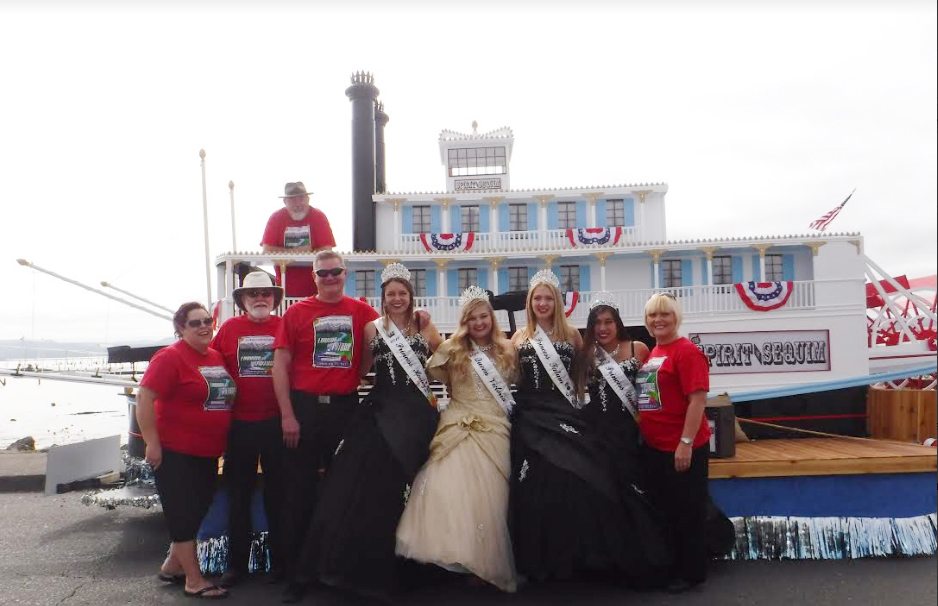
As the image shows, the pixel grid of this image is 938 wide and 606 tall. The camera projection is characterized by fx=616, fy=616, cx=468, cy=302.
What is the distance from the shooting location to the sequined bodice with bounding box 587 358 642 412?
13.7ft

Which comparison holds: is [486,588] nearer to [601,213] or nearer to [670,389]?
[670,389]

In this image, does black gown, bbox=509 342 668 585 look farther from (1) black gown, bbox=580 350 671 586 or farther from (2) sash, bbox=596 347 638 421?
(2) sash, bbox=596 347 638 421

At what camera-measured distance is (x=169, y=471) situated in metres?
3.92

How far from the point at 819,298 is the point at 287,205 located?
12.8 m

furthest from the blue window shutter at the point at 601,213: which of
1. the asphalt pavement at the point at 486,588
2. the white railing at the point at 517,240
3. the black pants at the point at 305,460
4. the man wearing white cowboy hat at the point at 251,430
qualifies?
the black pants at the point at 305,460

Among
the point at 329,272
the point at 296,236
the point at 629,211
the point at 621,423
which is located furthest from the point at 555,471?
the point at 629,211

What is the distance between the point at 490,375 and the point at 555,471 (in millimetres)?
741

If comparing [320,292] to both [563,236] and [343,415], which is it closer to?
[343,415]

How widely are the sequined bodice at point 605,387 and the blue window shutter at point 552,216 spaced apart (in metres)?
14.9

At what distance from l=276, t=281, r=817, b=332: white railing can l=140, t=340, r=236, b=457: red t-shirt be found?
389 inches

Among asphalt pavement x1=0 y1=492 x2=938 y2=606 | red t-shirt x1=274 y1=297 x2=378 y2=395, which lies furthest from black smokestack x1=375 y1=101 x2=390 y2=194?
red t-shirt x1=274 y1=297 x2=378 y2=395

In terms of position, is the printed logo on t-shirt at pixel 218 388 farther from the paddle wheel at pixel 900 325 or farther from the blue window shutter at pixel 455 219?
the paddle wheel at pixel 900 325

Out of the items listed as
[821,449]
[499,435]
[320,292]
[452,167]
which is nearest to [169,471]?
[320,292]

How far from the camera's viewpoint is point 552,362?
4.12m
